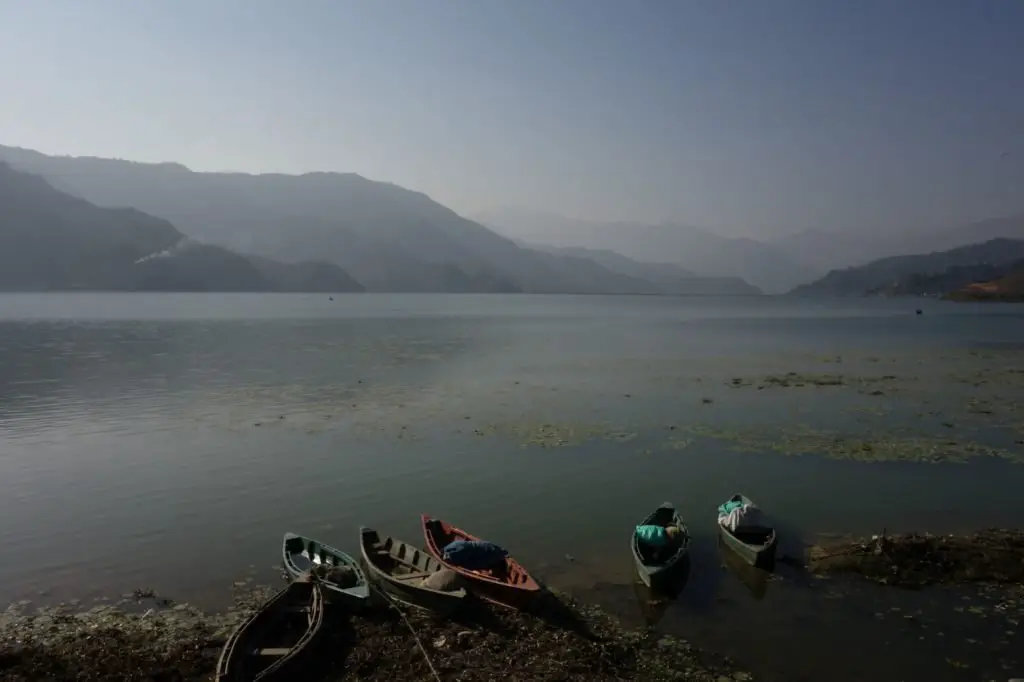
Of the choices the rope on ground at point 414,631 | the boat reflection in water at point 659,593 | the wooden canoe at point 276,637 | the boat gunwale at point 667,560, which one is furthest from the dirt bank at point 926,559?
the wooden canoe at point 276,637

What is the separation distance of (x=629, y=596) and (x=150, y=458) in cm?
2460

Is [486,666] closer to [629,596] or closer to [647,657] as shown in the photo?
[647,657]

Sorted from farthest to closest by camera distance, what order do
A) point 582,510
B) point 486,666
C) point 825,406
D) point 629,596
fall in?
point 825,406, point 582,510, point 629,596, point 486,666

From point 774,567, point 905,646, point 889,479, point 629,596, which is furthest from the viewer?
point 889,479

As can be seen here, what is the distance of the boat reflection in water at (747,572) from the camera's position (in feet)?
59.6

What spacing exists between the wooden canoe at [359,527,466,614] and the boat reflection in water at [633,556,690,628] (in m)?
4.71

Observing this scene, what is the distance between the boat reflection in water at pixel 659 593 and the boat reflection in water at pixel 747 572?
59.4 inches

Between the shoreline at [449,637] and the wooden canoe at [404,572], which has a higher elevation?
the wooden canoe at [404,572]

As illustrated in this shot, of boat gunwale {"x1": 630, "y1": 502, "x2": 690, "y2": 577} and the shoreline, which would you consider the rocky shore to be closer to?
the shoreline

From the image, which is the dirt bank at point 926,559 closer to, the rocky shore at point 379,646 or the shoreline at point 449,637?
the shoreline at point 449,637

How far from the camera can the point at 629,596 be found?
17.5 metres

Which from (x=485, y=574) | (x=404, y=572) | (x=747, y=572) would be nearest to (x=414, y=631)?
(x=485, y=574)

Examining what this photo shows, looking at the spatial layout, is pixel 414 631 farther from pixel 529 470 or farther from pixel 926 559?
pixel 926 559

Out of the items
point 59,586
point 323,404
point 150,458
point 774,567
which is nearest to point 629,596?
point 774,567
